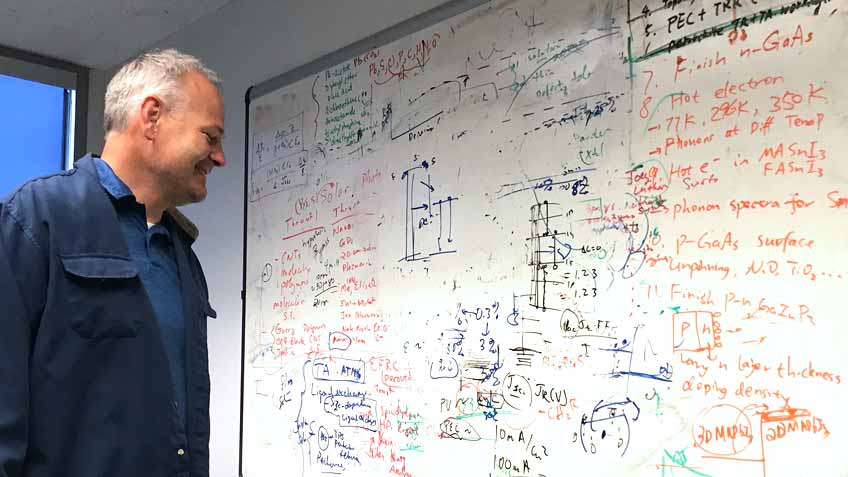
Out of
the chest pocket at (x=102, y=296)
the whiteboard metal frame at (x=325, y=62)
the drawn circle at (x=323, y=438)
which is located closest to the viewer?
the chest pocket at (x=102, y=296)

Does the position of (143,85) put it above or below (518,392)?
above

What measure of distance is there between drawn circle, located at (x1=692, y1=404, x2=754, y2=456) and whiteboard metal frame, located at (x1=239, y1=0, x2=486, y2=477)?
3.87 ft

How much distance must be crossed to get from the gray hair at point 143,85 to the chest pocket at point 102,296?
1.09 feet

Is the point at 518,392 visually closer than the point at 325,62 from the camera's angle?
Yes

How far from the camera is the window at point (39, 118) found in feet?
11.6

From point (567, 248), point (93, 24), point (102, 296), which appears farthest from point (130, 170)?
point (93, 24)

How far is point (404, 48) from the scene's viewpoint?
81.7 inches

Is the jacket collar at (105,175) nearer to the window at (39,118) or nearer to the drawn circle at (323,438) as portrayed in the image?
the drawn circle at (323,438)

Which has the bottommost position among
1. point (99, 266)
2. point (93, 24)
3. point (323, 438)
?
point (323, 438)

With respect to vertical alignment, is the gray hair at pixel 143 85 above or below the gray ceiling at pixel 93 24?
below

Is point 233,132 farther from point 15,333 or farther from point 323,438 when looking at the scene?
point 15,333

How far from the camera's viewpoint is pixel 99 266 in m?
1.09

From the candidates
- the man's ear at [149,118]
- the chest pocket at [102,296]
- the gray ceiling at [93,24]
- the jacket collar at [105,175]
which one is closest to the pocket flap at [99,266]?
the chest pocket at [102,296]

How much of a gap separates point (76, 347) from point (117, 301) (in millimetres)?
93
